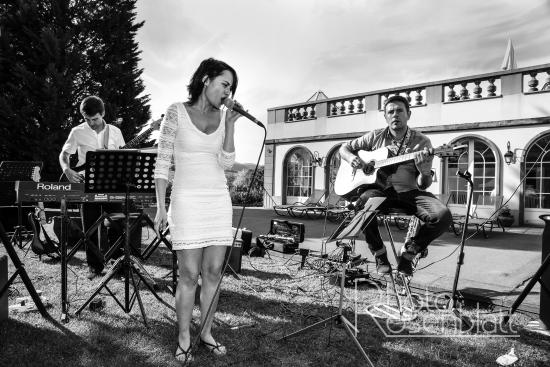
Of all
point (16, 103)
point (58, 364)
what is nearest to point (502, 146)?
point (58, 364)

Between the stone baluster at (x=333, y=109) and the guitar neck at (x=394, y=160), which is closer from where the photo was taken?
the guitar neck at (x=394, y=160)

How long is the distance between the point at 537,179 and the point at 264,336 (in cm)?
1235

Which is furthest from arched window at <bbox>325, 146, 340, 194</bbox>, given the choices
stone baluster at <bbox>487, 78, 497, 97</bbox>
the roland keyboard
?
the roland keyboard

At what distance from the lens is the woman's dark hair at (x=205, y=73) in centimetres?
248

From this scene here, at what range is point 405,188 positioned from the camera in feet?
13.2

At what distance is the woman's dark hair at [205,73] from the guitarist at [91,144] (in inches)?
100

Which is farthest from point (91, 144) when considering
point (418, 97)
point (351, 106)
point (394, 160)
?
point (351, 106)

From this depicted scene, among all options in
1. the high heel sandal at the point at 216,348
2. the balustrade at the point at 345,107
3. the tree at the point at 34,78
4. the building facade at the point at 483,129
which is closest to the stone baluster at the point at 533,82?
the building facade at the point at 483,129

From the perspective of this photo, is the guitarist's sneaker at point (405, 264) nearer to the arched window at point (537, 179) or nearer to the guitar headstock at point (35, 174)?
the guitar headstock at point (35, 174)

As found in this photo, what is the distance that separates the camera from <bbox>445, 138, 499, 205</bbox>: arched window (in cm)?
1217

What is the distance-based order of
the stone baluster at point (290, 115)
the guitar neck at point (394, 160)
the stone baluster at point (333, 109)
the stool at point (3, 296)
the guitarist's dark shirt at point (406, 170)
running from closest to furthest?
the stool at point (3, 296) → the guitar neck at point (394, 160) → the guitarist's dark shirt at point (406, 170) → the stone baluster at point (333, 109) → the stone baluster at point (290, 115)

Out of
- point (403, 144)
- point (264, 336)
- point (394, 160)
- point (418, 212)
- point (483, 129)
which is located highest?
point (483, 129)

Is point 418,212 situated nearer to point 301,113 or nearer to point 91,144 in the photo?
point 91,144

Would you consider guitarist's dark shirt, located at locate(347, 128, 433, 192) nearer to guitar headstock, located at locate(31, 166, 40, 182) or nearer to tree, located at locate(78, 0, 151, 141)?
guitar headstock, located at locate(31, 166, 40, 182)
